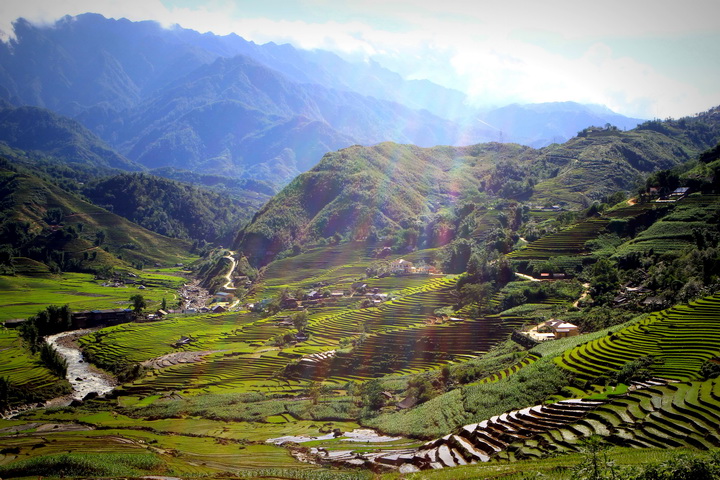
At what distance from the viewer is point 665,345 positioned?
24.3m

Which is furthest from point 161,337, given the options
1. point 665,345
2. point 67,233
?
point 67,233

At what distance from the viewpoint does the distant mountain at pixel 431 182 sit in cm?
9931

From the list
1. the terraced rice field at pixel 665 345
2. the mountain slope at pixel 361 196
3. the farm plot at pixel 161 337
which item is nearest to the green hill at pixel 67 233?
the mountain slope at pixel 361 196

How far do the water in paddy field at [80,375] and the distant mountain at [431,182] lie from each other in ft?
146

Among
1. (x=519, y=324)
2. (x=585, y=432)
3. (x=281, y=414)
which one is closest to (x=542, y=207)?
(x=519, y=324)

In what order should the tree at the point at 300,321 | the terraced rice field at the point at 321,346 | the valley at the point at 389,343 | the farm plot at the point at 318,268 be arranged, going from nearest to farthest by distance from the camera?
the valley at the point at 389,343 < the terraced rice field at the point at 321,346 < the tree at the point at 300,321 < the farm plot at the point at 318,268

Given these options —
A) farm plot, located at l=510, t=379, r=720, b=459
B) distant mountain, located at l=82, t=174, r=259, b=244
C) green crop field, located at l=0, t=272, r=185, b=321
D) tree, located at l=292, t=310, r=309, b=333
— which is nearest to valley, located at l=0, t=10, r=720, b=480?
farm plot, located at l=510, t=379, r=720, b=459

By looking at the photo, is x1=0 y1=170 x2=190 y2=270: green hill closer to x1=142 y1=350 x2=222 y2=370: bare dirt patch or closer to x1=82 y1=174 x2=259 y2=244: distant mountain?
x1=82 y1=174 x2=259 y2=244: distant mountain

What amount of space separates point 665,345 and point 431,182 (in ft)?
343

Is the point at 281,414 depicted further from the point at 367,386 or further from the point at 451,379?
the point at 451,379

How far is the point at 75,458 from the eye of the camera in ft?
74.0

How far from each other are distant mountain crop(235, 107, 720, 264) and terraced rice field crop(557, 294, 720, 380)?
63.7 m

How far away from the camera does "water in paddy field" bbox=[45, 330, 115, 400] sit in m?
42.7

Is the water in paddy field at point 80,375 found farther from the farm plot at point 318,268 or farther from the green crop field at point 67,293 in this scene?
the farm plot at point 318,268
